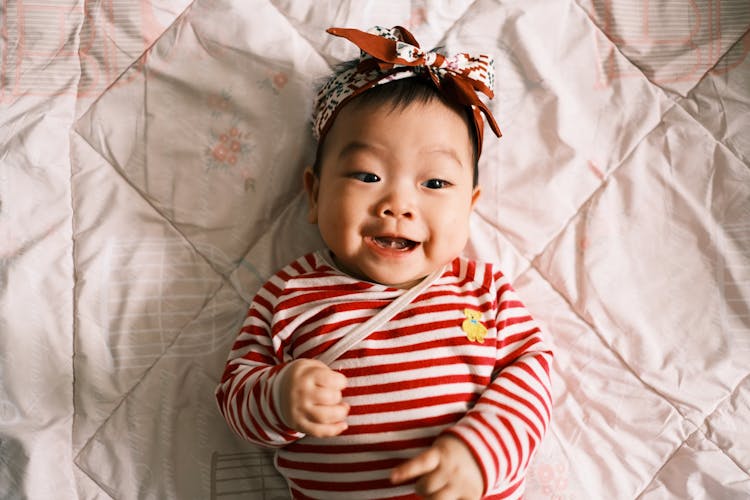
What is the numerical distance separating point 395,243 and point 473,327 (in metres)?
0.17

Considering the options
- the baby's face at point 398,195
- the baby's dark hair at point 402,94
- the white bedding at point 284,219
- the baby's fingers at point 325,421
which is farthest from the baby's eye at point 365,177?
the baby's fingers at point 325,421

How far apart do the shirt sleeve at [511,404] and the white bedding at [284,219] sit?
0.11 meters

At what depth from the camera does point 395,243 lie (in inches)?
37.8

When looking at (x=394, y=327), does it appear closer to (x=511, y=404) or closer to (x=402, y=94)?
(x=511, y=404)

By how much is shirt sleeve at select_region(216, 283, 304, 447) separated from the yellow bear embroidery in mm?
273

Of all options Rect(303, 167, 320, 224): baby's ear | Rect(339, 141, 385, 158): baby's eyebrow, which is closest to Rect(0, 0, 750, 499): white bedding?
Rect(303, 167, 320, 224): baby's ear

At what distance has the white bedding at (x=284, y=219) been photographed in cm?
104

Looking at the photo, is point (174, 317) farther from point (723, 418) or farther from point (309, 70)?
point (723, 418)

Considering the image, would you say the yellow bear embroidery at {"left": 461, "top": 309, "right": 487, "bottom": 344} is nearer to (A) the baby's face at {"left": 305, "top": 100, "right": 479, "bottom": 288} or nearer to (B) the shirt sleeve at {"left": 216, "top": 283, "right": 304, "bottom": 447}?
(A) the baby's face at {"left": 305, "top": 100, "right": 479, "bottom": 288}

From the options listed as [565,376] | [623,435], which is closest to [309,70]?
[565,376]

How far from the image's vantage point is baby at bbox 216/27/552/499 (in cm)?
86

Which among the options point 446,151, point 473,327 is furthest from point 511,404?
point 446,151

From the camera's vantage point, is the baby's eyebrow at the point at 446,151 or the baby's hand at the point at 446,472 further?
the baby's eyebrow at the point at 446,151

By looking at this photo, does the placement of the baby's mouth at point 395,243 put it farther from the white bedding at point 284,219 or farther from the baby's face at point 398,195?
the white bedding at point 284,219
